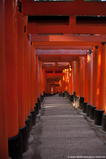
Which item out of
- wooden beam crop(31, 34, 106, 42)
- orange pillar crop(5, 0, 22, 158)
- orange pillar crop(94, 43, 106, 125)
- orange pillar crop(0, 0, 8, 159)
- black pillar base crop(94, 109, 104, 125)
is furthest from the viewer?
black pillar base crop(94, 109, 104, 125)

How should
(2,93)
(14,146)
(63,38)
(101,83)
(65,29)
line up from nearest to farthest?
1. (2,93)
2. (14,146)
3. (65,29)
4. (63,38)
5. (101,83)

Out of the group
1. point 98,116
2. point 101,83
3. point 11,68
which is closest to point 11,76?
point 11,68

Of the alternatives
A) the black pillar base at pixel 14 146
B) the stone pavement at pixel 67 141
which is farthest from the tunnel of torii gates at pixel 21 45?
the stone pavement at pixel 67 141

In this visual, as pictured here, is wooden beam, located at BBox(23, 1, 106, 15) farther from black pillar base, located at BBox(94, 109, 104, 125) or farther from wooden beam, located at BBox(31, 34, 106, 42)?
black pillar base, located at BBox(94, 109, 104, 125)

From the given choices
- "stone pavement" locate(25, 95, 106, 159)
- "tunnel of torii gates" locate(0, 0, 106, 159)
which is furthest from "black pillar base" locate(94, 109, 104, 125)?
"stone pavement" locate(25, 95, 106, 159)

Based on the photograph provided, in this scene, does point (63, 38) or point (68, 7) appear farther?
point (63, 38)

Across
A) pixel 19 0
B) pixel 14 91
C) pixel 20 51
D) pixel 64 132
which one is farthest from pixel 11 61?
pixel 64 132

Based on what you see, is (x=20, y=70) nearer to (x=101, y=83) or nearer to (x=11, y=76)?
(x=11, y=76)

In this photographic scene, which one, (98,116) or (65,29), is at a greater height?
(65,29)

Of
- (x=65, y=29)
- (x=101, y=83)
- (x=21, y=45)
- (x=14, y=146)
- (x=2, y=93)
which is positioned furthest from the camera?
(x=101, y=83)

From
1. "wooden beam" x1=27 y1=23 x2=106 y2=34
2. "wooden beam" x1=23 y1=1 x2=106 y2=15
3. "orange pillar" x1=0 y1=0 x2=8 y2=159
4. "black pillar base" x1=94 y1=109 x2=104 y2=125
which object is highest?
"wooden beam" x1=23 y1=1 x2=106 y2=15

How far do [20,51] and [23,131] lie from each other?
2280mm

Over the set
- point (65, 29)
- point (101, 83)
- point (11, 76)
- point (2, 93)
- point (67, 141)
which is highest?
point (65, 29)

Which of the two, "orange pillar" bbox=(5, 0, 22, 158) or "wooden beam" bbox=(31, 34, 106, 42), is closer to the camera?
"orange pillar" bbox=(5, 0, 22, 158)
